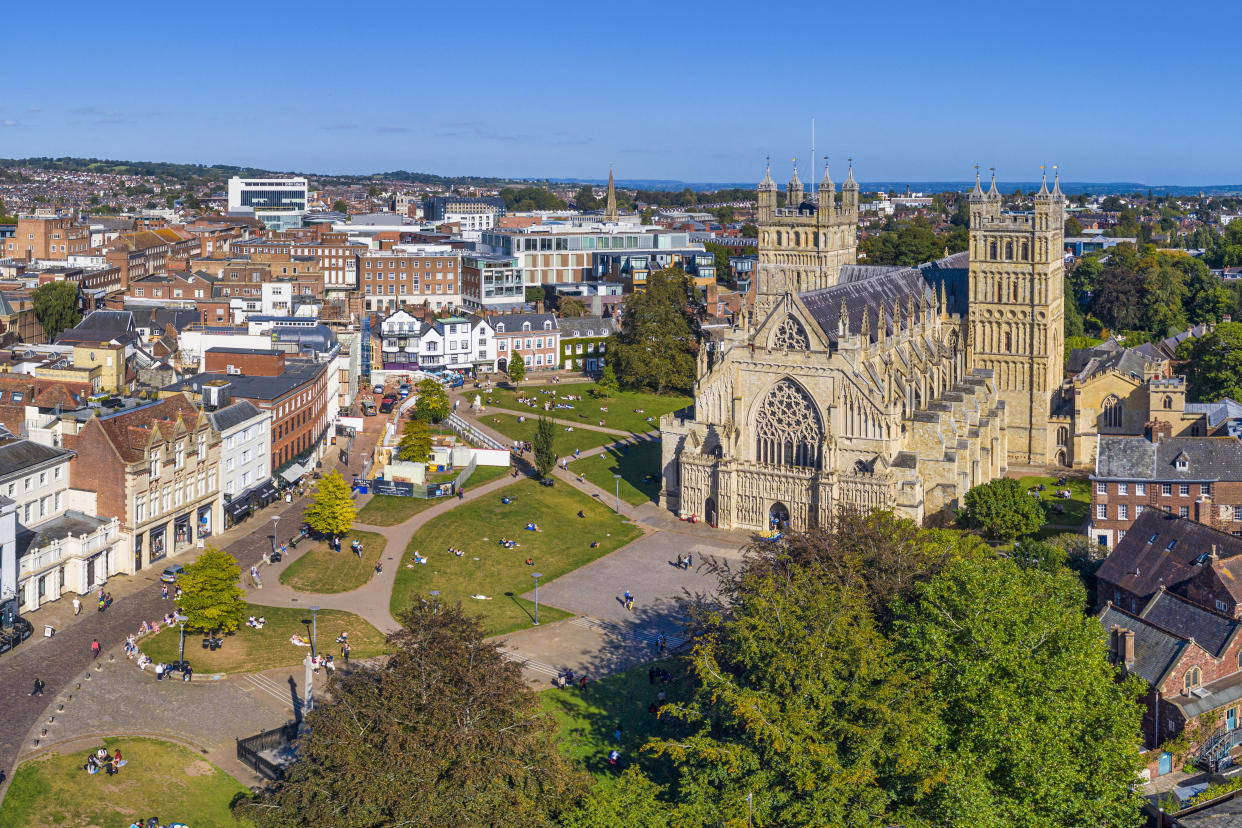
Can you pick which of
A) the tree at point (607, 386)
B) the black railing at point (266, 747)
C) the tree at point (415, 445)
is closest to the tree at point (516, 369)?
the tree at point (607, 386)

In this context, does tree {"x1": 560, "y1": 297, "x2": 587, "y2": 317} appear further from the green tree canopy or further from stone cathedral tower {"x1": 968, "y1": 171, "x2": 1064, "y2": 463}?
stone cathedral tower {"x1": 968, "y1": 171, "x2": 1064, "y2": 463}

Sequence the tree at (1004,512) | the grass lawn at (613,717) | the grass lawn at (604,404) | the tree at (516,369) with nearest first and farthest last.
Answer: the grass lawn at (613,717), the tree at (1004,512), the grass lawn at (604,404), the tree at (516,369)

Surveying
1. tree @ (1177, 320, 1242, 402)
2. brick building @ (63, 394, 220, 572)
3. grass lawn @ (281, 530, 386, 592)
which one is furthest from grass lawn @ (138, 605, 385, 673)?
tree @ (1177, 320, 1242, 402)

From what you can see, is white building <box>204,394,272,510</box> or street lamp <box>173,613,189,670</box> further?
white building <box>204,394,272,510</box>

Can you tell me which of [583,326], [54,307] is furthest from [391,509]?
[54,307]

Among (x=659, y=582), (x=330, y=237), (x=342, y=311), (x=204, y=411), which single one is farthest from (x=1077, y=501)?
(x=330, y=237)

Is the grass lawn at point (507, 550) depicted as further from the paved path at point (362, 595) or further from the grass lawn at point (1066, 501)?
the grass lawn at point (1066, 501)
